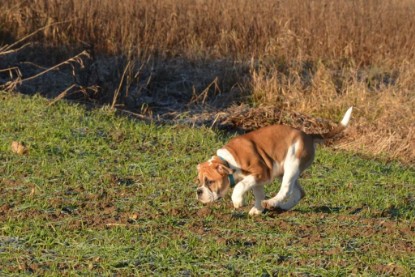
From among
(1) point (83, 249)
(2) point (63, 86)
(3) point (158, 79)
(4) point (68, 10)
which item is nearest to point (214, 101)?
Answer: (3) point (158, 79)

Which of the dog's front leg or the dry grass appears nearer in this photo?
the dog's front leg

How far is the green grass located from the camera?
18.3 ft

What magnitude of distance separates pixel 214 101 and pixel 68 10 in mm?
3887

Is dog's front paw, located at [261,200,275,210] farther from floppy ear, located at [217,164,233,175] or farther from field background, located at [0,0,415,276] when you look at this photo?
floppy ear, located at [217,164,233,175]

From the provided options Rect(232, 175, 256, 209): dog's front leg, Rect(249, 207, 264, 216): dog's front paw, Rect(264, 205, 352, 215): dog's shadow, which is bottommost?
Rect(264, 205, 352, 215): dog's shadow

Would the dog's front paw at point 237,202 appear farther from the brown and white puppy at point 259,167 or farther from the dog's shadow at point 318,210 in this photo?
the dog's shadow at point 318,210

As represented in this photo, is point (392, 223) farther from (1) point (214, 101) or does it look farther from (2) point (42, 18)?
(2) point (42, 18)

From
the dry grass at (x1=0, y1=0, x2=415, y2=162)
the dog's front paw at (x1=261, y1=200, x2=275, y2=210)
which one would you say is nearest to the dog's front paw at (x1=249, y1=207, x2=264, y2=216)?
the dog's front paw at (x1=261, y1=200, x2=275, y2=210)

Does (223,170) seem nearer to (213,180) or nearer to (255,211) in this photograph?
(213,180)

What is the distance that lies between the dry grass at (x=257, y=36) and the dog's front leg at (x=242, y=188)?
6.15 meters

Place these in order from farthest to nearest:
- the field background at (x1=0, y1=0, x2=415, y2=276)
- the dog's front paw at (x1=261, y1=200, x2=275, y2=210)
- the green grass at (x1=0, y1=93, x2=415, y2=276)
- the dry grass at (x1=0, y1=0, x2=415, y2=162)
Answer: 1. the dry grass at (x1=0, y1=0, x2=415, y2=162)
2. the dog's front paw at (x1=261, y1=200, x2=275, y2=210)
3. the field background at (x1=0, y1=0, x2=415, y2=276)
4. the green grass at (x1=0, y1=93, x2=415, y2=276)

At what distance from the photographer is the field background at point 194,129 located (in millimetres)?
5820

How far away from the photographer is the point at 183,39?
1552 cm

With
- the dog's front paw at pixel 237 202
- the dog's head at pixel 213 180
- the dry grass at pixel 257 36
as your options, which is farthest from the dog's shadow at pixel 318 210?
the dry grass at pixel 257 36
